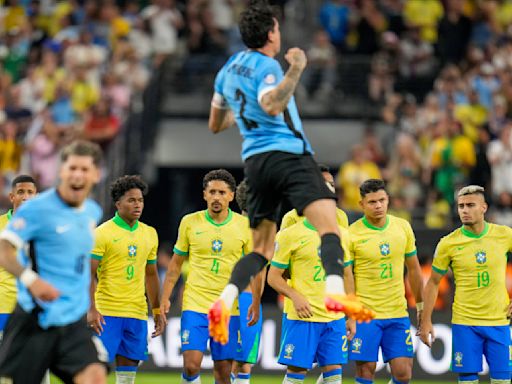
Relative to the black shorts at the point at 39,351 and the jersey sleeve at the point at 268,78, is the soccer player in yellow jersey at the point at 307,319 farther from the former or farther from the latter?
the black shorts at the point at 39,351

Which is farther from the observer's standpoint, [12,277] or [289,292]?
[12,277]

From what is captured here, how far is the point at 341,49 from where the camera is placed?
78.2ft

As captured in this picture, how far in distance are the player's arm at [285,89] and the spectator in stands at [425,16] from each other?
14.9 m

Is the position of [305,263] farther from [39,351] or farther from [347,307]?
[39,351]

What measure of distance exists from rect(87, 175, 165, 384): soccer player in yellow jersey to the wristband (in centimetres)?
394

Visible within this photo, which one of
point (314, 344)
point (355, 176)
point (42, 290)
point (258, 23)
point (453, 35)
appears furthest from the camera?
point (453, 35)

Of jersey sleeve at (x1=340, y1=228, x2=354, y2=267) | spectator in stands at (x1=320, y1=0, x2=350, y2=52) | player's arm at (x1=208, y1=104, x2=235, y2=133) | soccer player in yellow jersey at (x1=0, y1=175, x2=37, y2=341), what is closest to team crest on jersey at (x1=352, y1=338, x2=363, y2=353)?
jersey sleeve at (x1=340, y1=228, x2=354, y2=267)

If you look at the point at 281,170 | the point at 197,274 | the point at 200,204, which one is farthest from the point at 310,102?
the point at 281,170

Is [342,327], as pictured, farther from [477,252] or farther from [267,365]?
[267,365]

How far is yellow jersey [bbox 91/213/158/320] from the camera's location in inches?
501

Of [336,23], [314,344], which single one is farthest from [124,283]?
[336,23]

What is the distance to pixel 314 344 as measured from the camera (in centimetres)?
1226

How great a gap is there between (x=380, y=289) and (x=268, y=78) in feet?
13.7

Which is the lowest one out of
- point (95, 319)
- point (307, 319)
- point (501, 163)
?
point (95, 319)
